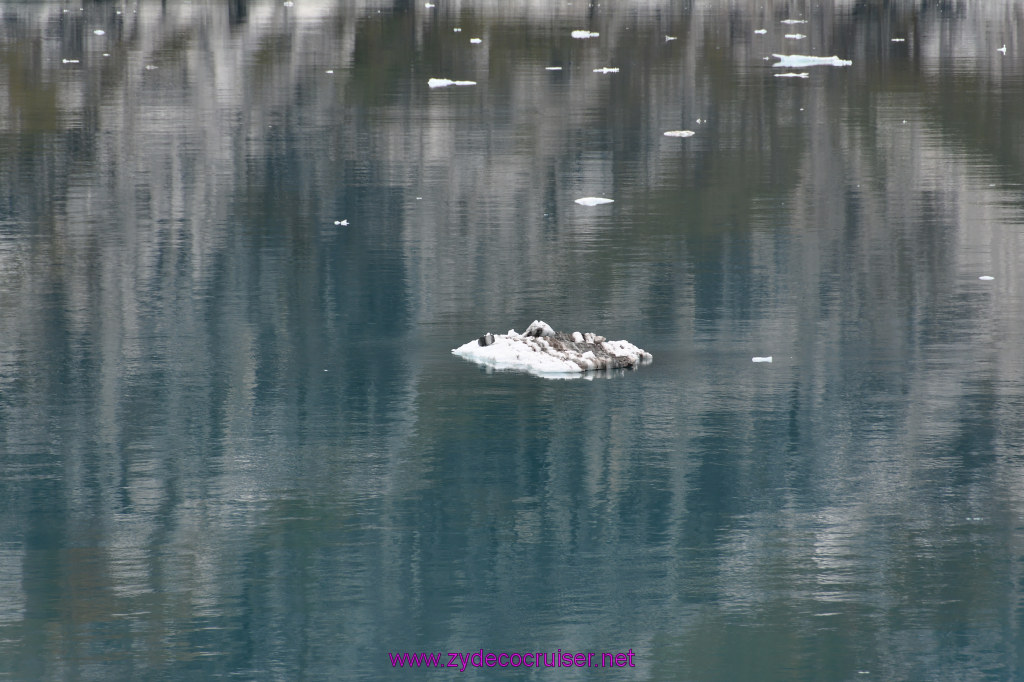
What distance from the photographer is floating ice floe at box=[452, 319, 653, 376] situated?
43.1 feet

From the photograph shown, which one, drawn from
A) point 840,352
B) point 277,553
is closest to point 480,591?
point 277,553

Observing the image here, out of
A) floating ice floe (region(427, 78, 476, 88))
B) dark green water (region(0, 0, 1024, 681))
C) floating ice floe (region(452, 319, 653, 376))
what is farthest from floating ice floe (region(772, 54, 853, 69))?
floating ice floe (region(452, 319, 653, 376))

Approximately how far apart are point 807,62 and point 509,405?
31.0m

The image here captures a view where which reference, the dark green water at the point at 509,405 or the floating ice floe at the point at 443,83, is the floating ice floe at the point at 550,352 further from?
the floating ice floe at the point at 443,83

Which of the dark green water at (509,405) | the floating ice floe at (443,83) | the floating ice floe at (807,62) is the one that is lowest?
the dark green water at (509,405)

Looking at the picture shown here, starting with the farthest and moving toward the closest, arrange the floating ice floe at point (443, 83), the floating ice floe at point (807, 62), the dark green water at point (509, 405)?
1. the floating ice floe at point (807, 62)
2. the floating ice floe at point (443, 83)
3. the dark green water at point (509, 405)

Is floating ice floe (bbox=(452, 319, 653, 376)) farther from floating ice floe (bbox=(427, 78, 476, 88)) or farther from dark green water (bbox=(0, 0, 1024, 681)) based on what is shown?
floating ice floe (bbox=(427, 78, 476, 88))

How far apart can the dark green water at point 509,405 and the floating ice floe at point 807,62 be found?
12.4 meters

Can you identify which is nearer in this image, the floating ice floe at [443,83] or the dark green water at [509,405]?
the dark green water at [509,405]

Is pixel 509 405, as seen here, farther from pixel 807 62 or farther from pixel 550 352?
pixel 807 62

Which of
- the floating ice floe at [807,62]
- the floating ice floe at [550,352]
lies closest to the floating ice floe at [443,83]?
the floating ice floe at [807,62]

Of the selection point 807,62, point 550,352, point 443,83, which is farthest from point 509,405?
point 807,62

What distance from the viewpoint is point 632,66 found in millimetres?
41531

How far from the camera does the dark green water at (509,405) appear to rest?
27.4 feet
